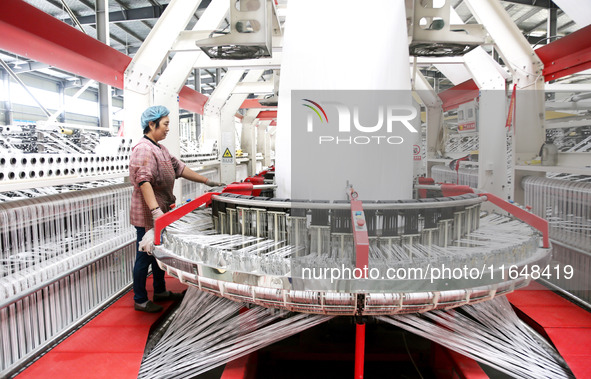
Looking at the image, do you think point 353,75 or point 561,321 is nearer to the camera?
point 353,75

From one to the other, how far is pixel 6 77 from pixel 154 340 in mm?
12394

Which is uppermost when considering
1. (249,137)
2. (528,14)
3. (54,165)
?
(528,14)

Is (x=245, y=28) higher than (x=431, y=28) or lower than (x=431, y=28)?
higher

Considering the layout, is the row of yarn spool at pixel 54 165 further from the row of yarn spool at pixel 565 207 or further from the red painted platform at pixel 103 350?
the row of yarn spool at pixel 565 207

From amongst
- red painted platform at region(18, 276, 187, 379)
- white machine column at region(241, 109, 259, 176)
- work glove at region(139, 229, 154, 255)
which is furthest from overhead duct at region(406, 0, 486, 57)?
white machine column at region(241, 109, 259, 176)

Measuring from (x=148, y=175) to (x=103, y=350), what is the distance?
115 cm

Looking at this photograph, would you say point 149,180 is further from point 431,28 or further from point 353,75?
point 431,28

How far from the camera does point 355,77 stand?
1995mm

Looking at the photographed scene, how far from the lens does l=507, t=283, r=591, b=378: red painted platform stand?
7.39ft

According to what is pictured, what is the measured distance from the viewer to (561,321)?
273cm

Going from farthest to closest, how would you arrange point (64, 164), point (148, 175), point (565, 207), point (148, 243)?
point (565, 207) < point (148, 175) < point (64, 164) < point (148, 243)

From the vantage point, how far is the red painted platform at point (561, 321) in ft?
7.39

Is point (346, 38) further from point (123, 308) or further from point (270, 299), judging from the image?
point (123, 308)

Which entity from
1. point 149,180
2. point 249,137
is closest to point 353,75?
point 149,180
